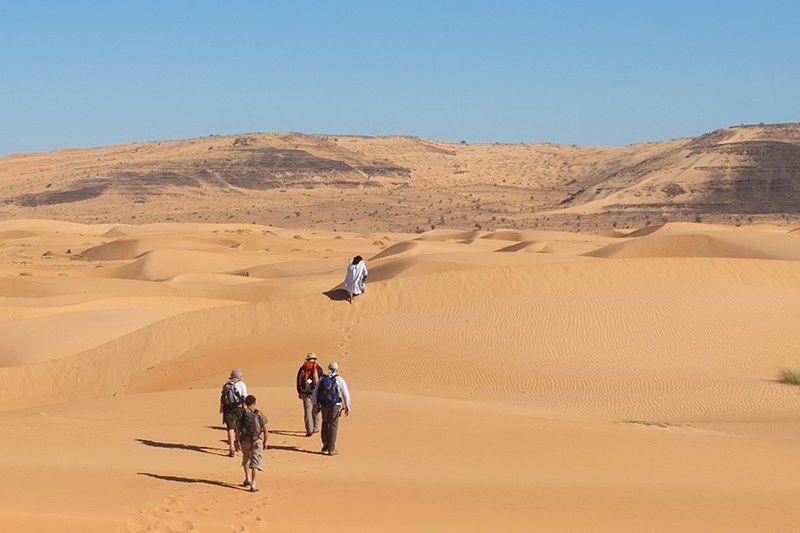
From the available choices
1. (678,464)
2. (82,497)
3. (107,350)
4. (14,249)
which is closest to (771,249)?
(107,350)

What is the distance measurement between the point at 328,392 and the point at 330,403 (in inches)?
4.9

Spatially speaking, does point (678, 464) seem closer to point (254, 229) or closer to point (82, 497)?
point (82, 497)

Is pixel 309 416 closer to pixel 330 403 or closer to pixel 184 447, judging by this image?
pixel 330 403

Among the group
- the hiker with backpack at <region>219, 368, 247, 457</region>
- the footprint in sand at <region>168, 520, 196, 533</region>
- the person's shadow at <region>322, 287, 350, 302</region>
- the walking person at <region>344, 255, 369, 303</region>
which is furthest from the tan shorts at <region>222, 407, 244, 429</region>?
the person's shadow at <region>322, 287, 350, 302</region>

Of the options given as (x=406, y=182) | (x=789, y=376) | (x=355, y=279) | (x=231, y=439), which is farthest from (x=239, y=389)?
(x=406, y=182)

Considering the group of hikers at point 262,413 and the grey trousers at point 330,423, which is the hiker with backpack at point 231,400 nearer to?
the group of hikers at point 262,413

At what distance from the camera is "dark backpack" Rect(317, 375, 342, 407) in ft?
40.1

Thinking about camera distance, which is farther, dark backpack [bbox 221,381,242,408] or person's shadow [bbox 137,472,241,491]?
dark backpack [bbox 221,381,242,408]

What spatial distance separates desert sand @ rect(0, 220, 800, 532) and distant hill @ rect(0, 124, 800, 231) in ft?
160

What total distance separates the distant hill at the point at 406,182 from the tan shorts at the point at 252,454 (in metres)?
64.5

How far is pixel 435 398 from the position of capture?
54.7ft

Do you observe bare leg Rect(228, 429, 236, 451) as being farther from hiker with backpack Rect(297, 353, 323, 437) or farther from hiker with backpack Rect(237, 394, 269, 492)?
hiker with backpack Rect(237, 394, 269, 492)

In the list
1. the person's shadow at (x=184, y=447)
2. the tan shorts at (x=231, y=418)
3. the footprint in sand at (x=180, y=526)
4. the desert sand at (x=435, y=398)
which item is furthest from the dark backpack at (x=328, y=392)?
the footprint in sand at (x=180, y=526)

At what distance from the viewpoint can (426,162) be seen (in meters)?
126
